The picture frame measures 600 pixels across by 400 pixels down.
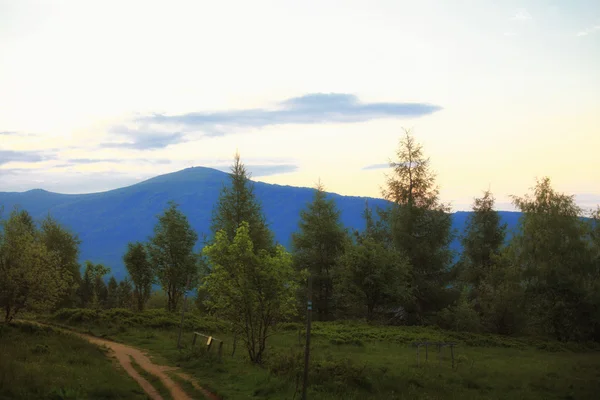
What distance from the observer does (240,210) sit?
55.7 metres

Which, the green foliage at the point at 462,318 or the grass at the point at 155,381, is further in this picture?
the green foliage at the point at 462,318

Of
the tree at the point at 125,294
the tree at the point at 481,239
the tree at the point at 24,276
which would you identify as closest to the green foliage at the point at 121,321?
the tree at the point at 24,276

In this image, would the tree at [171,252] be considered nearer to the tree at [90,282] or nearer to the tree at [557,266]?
the tree at [90,282]

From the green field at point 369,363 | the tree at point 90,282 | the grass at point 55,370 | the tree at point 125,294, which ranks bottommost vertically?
the tree at point 125,294

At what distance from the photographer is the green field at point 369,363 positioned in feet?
64.7

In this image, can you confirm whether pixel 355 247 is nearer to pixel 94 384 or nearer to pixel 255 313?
pixel 255 313

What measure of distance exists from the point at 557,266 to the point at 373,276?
17126mm

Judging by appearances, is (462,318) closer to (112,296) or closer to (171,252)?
(171,252)

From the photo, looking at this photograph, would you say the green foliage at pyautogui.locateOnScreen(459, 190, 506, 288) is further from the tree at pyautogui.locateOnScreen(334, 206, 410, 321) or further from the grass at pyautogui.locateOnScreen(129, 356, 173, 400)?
the grass at pyautogui.locateOnScreen(129, 356, 173, 400)

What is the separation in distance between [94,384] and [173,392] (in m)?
3.05

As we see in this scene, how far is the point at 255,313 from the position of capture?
2445cm

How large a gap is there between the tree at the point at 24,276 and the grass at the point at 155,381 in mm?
10772

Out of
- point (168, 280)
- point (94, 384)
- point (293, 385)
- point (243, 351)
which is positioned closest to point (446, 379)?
point (293, 385)

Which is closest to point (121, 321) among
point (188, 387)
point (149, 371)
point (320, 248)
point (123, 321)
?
point (123, 321)
